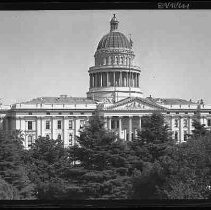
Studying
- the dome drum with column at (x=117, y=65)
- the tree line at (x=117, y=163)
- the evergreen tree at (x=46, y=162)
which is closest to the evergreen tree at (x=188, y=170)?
the tree line at (x=117, y=163)

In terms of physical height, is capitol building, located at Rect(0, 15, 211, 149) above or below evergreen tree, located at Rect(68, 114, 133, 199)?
above

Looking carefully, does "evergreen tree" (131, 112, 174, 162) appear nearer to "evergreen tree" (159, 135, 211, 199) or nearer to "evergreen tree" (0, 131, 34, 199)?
"evergreen tree" (159, 135, 211, 199)

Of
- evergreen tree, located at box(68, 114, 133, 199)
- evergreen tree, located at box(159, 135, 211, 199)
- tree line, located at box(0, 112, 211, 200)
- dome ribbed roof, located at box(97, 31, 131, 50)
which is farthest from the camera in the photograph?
evergreen tree, located at box(68, 114, 133, 199)

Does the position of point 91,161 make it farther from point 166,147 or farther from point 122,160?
point 166,147

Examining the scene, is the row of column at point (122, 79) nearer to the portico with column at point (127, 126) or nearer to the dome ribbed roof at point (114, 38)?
the dome ribbed roof at point (114, 38)

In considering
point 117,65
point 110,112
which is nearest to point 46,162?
point 110,112

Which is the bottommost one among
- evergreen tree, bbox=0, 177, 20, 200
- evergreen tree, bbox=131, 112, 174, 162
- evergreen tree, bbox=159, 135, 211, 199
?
evergreen tree, bbox=0, 177, 20, 200

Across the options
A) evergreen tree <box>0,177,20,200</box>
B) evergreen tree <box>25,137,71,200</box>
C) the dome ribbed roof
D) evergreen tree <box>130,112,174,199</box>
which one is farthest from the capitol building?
evergreen tree <box>0,177,20,200</box>

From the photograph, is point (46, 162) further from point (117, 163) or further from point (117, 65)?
point (117, 65)
